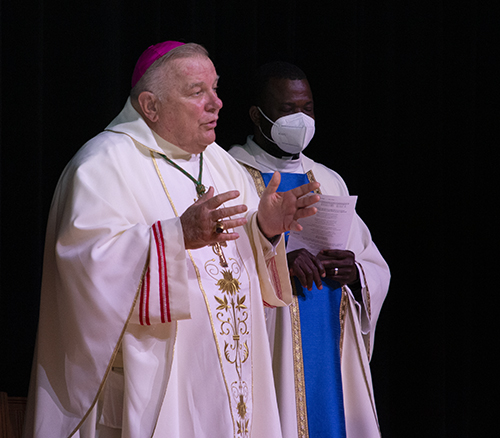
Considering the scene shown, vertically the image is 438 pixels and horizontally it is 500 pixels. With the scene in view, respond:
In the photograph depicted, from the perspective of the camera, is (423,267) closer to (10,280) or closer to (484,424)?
(484,424)

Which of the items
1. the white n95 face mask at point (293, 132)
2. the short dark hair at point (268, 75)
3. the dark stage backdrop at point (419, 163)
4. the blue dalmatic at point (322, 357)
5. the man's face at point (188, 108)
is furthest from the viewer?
the dark stage backdrop at point (419, 163)

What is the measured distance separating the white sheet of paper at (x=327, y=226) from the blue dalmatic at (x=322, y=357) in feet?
→ 0.37

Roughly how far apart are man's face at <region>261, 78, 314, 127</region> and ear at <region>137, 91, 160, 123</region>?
999mm

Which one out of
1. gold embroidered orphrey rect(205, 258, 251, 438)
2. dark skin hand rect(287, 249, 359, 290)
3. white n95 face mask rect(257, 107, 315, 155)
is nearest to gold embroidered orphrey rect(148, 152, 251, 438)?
gold embroidered orphrey rect(205, 258, 251, 438)

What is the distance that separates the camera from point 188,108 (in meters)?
2.46

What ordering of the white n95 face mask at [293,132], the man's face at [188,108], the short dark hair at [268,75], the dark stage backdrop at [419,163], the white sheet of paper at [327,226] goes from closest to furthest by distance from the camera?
the man's face at [188,108]
the white sheet of paper at [327,226]
the white n95 face mask at [293,132]
the short dark hair at [268,75]
the dark stage backdrop at [419,163]

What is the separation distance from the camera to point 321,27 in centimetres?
413

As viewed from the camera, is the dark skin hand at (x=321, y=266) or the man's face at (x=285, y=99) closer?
the dark skin hand at (x=321, y=266)

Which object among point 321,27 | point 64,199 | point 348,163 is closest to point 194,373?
point 64,199

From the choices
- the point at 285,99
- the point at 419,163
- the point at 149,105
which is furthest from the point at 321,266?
the point at 419,163

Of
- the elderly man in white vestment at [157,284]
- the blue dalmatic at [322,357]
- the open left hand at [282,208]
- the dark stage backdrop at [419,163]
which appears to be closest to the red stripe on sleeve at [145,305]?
the elderly man in white vestment at [157,284]

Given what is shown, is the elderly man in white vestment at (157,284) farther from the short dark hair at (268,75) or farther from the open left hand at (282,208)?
the short dark hair at (268,75)

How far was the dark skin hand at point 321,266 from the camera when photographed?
9.74ft

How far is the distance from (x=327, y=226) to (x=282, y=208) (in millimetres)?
717
